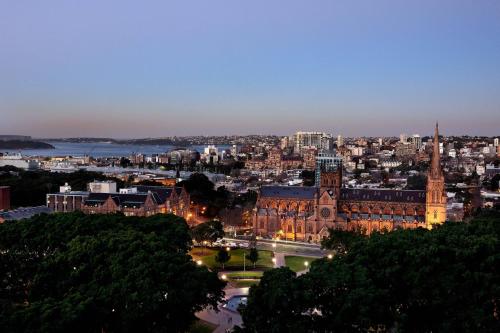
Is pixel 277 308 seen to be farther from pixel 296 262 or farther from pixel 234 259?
pixel 234 259

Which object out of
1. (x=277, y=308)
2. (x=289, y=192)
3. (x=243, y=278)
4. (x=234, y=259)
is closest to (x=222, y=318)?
(x=277, y=308)

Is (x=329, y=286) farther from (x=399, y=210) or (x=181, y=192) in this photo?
(x=181, y=192)

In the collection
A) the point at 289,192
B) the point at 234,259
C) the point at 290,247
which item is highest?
the point at 289,192

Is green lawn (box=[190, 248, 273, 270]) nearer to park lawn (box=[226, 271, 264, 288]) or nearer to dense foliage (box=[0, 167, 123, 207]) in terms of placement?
park lawn (box=[226, 271, 264, 288])

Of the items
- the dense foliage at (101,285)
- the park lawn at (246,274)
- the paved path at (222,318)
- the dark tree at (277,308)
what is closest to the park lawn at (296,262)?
the park lawn at (246,274)

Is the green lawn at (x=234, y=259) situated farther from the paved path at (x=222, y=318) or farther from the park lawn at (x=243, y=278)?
the paved path at (x=222, y=318)

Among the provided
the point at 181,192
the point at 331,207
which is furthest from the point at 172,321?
the point at 181,192
